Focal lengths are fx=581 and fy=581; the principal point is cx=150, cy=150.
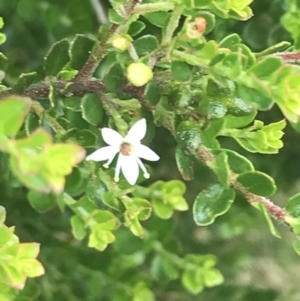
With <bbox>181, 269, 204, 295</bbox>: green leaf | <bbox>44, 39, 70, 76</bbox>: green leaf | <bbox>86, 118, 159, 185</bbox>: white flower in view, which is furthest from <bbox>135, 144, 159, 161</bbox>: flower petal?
<bbox>181, 269, 204, 295</bbox>: green leaf

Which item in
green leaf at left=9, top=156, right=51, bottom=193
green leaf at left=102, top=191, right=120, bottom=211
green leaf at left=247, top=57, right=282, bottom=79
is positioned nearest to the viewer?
green leaf at left=9, top=156, right=51, bottom=193

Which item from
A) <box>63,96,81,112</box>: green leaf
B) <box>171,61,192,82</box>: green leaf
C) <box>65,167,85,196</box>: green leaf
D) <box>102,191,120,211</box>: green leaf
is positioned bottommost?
<box>65,167,85,196</box>: green leaf

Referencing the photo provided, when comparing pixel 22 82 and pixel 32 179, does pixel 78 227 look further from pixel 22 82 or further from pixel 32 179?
pixel 32 179

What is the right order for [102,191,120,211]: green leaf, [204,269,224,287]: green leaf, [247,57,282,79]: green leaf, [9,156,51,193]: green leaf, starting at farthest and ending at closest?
[204,269,224,287]: green leaf < [102,191,120,211]: green leaf < [247,57,282,79]: green leaf < [9,156,51,193]: green leaf

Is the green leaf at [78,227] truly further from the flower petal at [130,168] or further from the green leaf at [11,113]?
Result: the green leaf at [11,113]

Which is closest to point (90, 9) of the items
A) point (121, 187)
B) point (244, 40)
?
point (244, 40)

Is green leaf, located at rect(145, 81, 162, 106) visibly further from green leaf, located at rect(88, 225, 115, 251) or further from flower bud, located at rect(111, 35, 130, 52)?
green leaf, located at rect(88, 225, 115, 251)

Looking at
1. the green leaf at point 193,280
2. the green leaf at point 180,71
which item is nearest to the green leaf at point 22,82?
the green leaf at point 180,71
